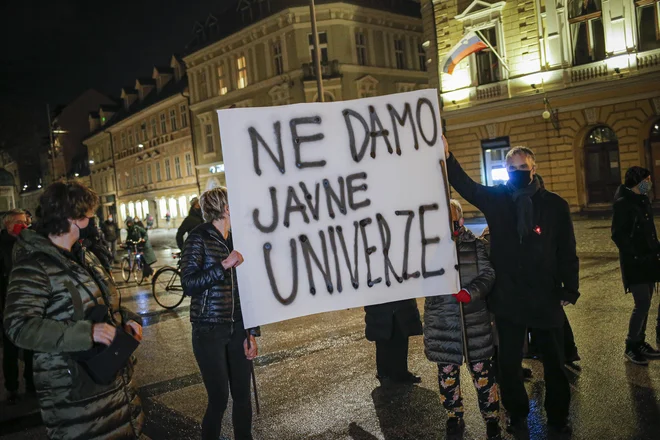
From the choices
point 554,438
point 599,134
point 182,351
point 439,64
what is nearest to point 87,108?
point 439,64

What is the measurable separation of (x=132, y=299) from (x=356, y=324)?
634 centimetres

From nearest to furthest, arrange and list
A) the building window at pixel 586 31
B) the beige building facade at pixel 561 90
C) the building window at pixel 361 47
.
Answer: the beige building facade at pixel 561 90 → the building window at pixel 586 31 → the building window at pixel 361 47

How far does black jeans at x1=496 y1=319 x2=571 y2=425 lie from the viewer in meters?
3.98

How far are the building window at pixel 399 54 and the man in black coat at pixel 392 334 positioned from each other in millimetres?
35464

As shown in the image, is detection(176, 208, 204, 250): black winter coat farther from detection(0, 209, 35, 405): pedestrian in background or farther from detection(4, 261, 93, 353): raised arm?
detection(4, 261, 93, 353): raised arm

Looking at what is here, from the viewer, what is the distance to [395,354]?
5.25 metres

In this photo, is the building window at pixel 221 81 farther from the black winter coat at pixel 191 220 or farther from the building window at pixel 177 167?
the black winter coat at pixel 191 220

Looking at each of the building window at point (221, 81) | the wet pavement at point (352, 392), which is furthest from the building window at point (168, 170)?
the wet pavement at point (352, 392)

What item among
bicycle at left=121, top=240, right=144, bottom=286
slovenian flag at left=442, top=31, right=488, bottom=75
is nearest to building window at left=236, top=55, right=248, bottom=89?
slovenian flag at left=442, top=31, right=488, bottom=75

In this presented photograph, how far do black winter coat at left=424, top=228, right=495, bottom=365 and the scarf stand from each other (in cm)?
34

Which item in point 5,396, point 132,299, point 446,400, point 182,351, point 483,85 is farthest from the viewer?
point 483,85

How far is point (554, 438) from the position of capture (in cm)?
395

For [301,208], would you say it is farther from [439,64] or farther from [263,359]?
[439,64]

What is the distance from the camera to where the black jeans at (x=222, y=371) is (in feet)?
12.3
